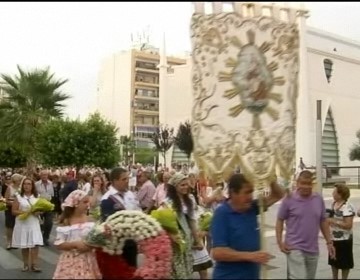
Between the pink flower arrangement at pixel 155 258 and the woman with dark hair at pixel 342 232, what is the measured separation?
3.03m

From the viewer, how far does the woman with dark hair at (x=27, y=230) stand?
9.91 metres

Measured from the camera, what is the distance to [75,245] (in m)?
5.66

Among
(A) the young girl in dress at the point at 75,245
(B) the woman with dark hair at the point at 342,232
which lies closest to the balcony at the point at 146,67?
(B) the woman with dark hair at the point at 342,232

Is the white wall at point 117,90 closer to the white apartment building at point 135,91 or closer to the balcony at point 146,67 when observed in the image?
the white apartment building at point 135,91

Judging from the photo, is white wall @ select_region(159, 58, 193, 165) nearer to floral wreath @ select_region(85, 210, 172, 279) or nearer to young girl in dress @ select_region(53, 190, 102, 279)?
young girl in dress @ select_region(53, 190, 102, 279)

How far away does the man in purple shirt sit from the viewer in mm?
6359

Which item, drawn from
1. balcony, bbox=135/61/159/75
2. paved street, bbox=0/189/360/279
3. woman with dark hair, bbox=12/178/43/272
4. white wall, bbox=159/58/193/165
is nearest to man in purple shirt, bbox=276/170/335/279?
paved street, bbox=0/189/360/279

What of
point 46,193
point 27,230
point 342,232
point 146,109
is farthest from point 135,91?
point 342,232

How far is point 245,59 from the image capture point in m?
5.21

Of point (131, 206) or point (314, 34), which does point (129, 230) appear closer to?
point (131, 206)

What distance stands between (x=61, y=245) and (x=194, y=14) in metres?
2.43

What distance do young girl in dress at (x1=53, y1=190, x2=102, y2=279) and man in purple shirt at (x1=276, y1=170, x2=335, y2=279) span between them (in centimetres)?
203

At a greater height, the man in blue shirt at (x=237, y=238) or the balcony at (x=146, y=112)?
the balcony at (x=146, y=112)

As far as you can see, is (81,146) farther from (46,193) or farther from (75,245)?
(75,245)
